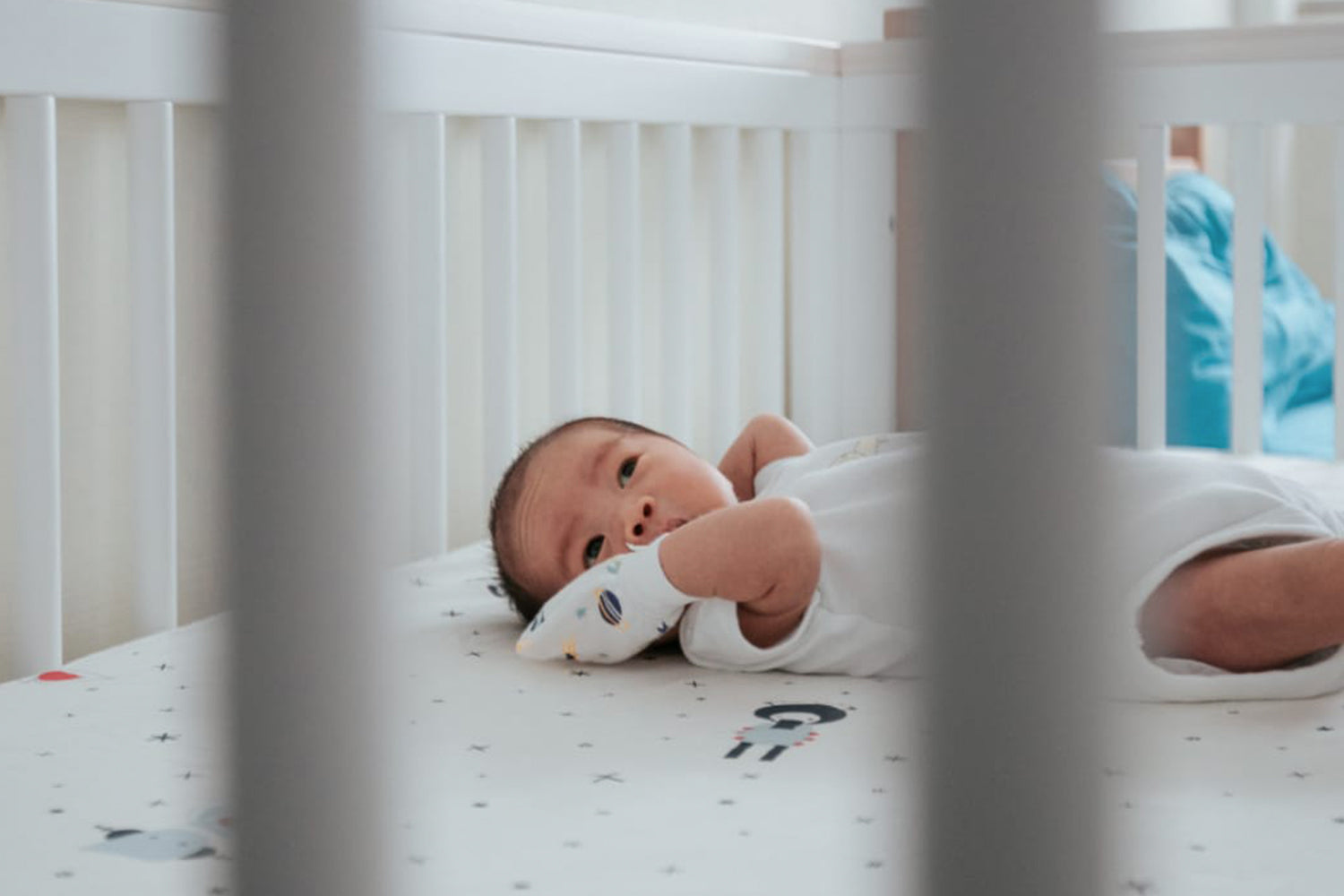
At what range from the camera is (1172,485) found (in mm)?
1000

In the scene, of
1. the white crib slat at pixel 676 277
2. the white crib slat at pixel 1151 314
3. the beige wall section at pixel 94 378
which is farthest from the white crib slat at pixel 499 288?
the white crib slat at pixel 1151 314

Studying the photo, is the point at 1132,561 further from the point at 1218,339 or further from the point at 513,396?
the point at 1218,339

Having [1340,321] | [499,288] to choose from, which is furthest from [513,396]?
[1340,321]

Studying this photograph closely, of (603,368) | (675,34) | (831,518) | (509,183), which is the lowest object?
(831,518)

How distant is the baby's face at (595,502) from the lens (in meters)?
1.10

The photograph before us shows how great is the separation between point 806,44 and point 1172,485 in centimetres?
106

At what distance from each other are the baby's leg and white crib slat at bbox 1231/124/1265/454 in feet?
2.84

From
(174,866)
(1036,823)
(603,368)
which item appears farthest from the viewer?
(603,368)

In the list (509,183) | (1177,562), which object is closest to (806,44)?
(509,183)

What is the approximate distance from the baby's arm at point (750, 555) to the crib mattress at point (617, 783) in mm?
61

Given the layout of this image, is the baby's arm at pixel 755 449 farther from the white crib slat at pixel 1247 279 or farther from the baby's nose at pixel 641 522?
the white crib slat at pixel 1247 279

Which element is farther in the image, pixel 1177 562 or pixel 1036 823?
pixel 1177 562

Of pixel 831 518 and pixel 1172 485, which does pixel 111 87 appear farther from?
pixel 1172 485

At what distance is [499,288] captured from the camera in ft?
4.84
